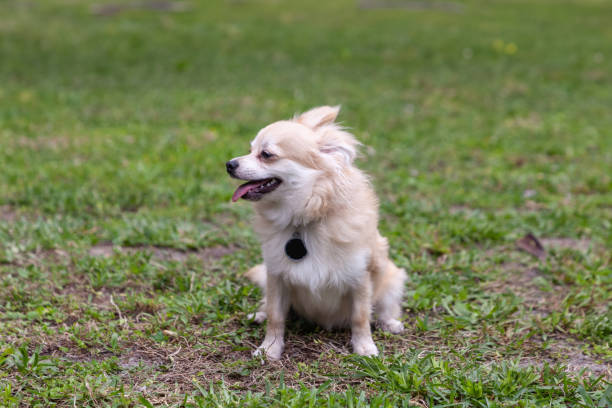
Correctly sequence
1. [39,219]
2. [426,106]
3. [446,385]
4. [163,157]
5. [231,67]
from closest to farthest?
[446,385], [39,219], [163,157], [426,106], [231,67]

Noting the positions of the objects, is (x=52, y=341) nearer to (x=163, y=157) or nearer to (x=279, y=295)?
(x=279, y=295)

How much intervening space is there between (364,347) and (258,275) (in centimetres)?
92

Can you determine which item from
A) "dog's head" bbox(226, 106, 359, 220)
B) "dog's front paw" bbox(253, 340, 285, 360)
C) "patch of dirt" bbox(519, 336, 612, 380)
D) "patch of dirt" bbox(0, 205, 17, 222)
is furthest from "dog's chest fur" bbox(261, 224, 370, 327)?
"patch of dirt" bbox(0, 205, 17, 222)

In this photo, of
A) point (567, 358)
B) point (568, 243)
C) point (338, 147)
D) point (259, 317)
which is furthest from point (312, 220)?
point (568, 243)

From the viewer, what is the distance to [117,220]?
16.9ft

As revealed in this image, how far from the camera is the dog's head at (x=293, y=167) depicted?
10.4 ft

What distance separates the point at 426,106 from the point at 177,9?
10342 mm

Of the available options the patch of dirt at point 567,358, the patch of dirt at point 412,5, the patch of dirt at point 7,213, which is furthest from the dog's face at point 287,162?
the patch of dirt at point 412,5

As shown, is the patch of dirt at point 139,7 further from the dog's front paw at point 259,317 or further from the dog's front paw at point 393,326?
the dog's front paw at point 393,326

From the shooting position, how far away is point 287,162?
317cm

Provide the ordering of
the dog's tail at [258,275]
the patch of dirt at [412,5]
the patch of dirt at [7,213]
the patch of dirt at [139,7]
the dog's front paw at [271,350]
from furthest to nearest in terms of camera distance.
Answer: the patch of dirt at [412,5] → the patch of dirt at [139,7] → the patch of dirt at [7,213] → the dog's tail at [258,275] → the dog's front paw at [271,350]

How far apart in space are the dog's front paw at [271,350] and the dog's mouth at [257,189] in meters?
0.83

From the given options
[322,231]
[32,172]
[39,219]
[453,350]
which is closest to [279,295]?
[322,231]

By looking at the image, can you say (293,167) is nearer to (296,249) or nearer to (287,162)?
(287,162)
